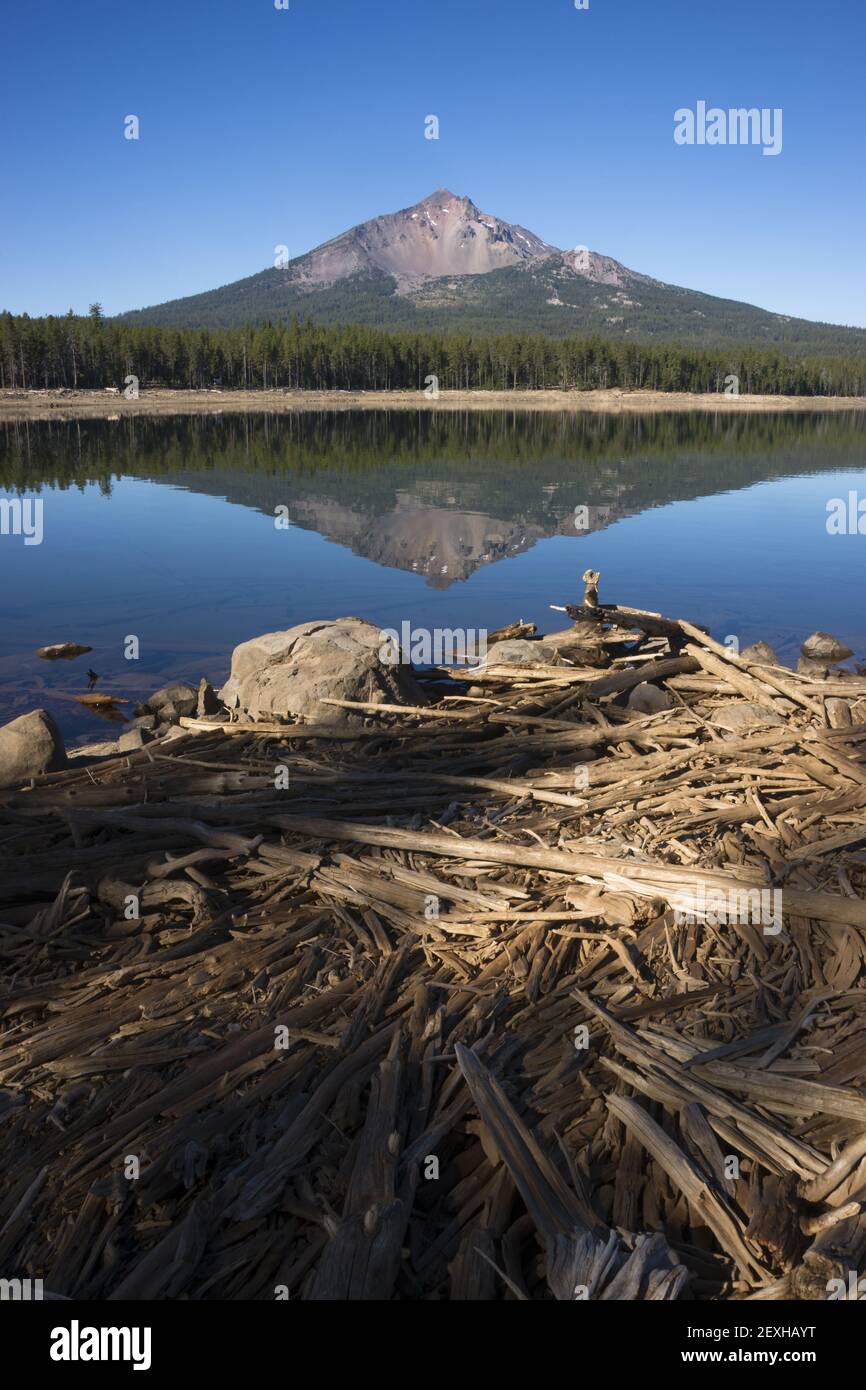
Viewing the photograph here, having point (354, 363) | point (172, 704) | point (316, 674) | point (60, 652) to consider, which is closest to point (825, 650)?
point (172, 704)

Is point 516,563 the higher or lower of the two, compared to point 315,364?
lower

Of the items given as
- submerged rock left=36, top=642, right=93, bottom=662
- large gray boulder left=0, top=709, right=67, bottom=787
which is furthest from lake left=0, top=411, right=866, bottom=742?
large gray boulder left=0, top=709, right=67, bottom=787

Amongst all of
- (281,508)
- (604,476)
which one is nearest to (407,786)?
(281,508)

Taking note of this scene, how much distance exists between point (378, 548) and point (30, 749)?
19.8 metres

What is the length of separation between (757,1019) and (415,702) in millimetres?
5678

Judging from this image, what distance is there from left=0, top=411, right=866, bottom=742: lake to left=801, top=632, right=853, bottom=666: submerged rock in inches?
17.0

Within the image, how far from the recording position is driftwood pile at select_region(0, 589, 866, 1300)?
3240 millimetres

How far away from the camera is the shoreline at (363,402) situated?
103812mm

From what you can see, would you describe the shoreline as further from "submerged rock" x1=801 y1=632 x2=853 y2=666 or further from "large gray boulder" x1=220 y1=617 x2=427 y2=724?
"large gray boulder" x1=220 y1=617 x2=427 y2=724

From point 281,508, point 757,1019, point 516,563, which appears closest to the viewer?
point 757,1019

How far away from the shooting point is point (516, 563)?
2502 centimetres

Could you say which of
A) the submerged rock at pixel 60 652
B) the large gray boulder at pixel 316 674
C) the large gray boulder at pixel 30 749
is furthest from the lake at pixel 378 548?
the large gray boulder at pixel 30 749
